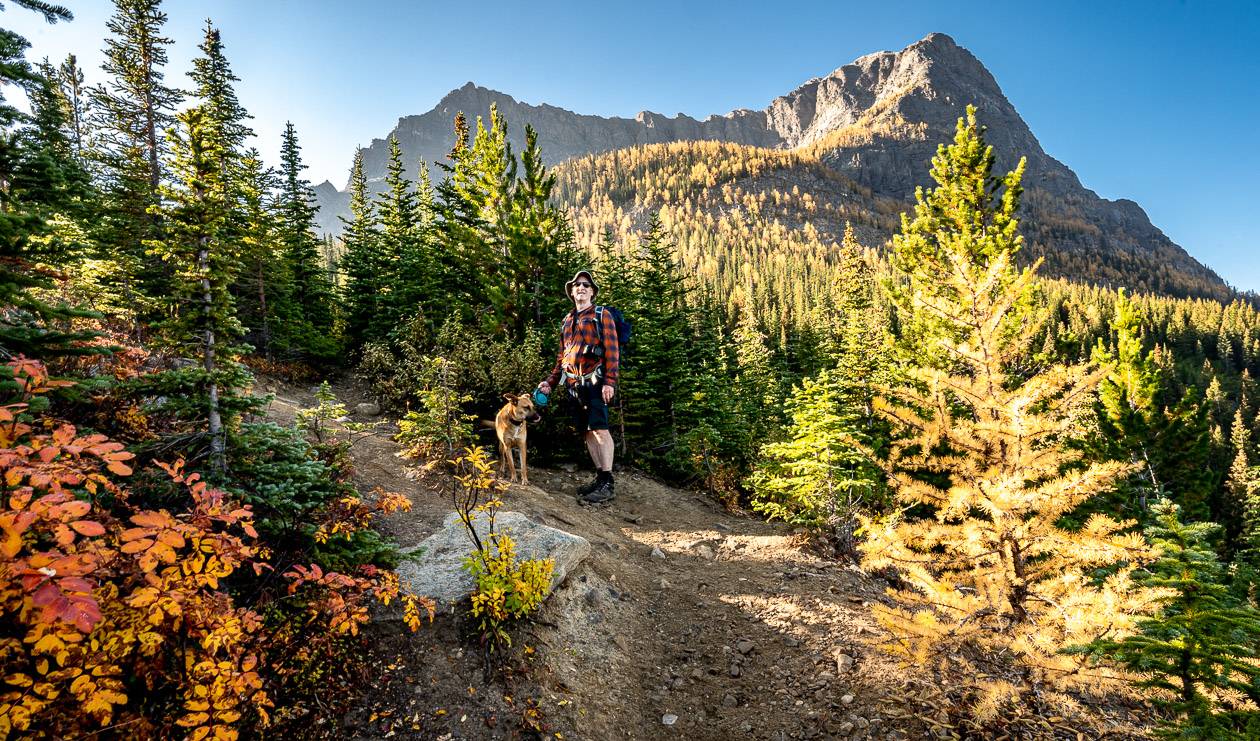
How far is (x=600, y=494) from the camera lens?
8.73 m

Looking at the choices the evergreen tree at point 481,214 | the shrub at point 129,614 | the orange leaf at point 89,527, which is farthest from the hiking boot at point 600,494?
the evergreen tree at point 481,214

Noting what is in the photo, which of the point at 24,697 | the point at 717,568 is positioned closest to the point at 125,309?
the point at 24,697

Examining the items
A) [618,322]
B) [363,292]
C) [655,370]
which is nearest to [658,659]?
[618,322]

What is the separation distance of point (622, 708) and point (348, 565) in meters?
2.50

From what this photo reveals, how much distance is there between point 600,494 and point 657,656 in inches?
165

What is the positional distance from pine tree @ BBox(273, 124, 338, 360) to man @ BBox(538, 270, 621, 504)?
12.9 m

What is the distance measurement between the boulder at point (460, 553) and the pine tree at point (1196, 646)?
4.04 meters

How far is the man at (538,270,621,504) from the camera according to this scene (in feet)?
24.3

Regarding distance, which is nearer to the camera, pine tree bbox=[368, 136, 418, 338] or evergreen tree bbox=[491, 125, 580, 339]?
evergreen tree bbox=[491, 125, 580, 339]

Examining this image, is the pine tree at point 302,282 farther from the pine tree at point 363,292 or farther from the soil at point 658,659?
the soil at point 658,659

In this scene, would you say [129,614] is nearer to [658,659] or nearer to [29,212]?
[29,212]

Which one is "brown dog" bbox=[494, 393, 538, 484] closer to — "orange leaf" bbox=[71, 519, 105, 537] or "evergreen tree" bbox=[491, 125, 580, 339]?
"orange leaf" bbox=[71, 519, 105, 537]

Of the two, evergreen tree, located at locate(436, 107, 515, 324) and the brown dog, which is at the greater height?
evergreen tree, located at locate(436, 107, 515, 324)

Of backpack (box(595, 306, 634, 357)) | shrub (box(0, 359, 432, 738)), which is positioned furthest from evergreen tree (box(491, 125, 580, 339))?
shrub (box(0, 359, 432, 738))
